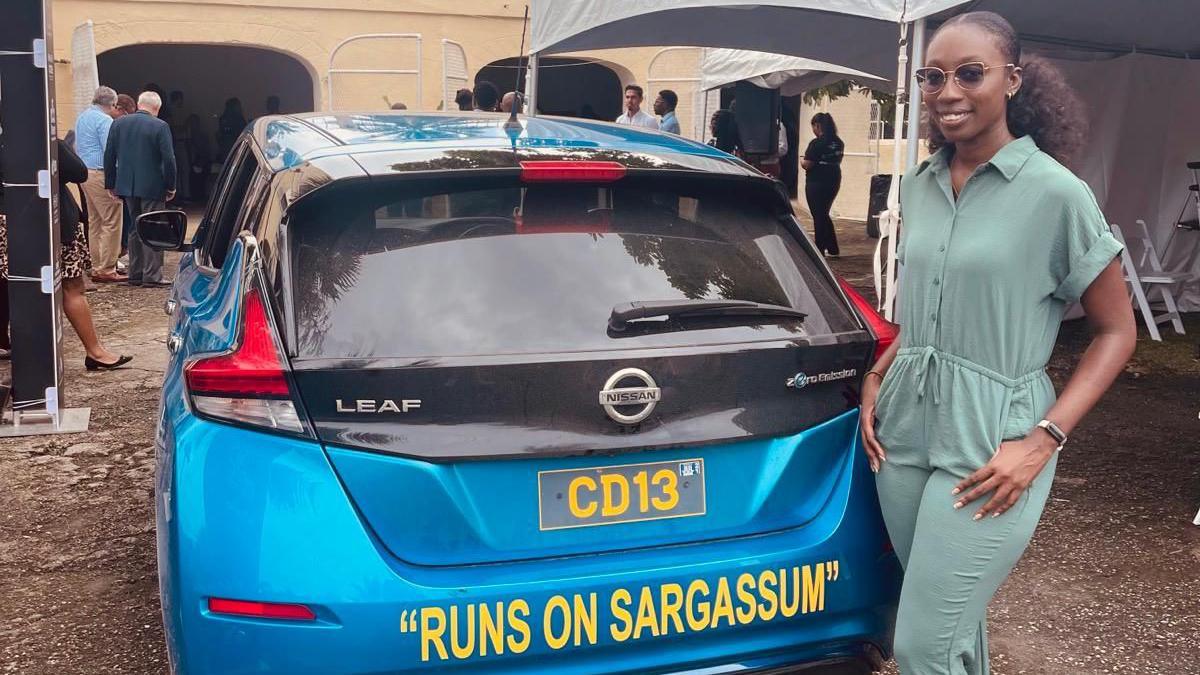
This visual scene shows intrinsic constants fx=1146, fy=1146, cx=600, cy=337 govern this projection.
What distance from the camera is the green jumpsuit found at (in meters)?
2.08

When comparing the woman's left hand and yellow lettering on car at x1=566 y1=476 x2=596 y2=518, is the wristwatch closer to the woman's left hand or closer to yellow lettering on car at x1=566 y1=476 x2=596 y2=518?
the woman's left hand

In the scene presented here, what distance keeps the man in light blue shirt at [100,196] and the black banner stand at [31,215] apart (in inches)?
215

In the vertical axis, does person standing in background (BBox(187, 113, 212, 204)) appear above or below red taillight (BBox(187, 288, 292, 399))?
below

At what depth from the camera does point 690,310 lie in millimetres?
2434

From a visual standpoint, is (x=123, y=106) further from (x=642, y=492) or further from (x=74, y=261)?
(x=642, y=492)

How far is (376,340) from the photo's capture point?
88.2 inches

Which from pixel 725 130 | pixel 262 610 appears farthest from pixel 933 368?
pixel 725 130

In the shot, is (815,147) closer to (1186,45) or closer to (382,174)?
(1186,45)

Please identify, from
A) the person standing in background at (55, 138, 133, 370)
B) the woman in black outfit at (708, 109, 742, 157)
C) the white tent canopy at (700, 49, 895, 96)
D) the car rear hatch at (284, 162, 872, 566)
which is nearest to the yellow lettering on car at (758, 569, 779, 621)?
the car rear hatch at (284, 162, 872, 566)

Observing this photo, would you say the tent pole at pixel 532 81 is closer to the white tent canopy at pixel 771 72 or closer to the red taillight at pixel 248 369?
the white tent canopy at pixel 771 72

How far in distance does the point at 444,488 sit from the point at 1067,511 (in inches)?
138

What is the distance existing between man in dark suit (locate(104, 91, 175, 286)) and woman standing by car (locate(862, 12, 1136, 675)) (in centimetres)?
937

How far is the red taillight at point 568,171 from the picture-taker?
250 cm

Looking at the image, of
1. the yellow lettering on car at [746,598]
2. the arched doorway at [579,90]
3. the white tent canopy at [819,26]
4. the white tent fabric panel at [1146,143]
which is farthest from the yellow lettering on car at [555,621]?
the arched doorway at [579,90]
